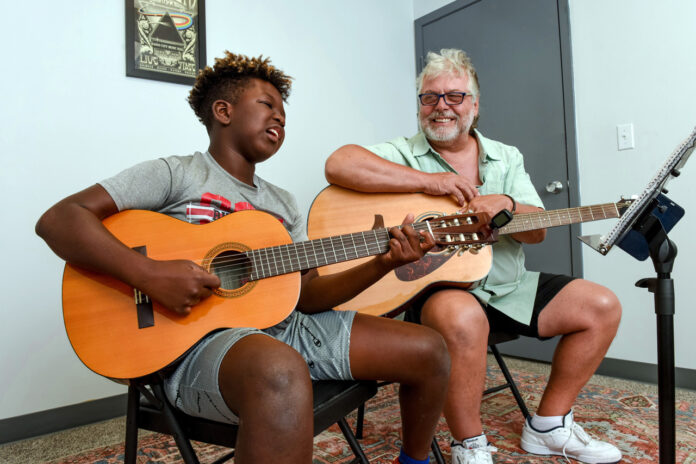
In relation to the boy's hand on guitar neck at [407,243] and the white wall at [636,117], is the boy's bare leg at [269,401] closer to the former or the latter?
the boy's hand on guitar neck at [407,243]

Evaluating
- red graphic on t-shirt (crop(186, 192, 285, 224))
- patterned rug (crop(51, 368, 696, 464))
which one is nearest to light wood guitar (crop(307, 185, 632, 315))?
red graphic on t-shirt (crop(186, 192, 285, 224))

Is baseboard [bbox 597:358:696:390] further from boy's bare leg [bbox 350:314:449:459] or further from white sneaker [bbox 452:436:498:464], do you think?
boy's bare leg [bbox 350:314:449:459]

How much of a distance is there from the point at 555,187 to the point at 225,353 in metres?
2.55

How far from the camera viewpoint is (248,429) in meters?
0.94

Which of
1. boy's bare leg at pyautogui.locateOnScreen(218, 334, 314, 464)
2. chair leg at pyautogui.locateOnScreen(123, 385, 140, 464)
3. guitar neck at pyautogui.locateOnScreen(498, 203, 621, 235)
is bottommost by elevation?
chair leg at pyautogui.locateOnScreen(123, 385, 140, 464)

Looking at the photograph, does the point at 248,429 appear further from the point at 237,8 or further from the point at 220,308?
the point at 237,8

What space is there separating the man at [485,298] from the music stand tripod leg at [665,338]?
54 centimetres

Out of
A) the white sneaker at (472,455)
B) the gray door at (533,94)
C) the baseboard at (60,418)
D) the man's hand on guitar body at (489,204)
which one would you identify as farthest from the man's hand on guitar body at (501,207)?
the baseboard at (60,418)

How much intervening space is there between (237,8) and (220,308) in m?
2.24

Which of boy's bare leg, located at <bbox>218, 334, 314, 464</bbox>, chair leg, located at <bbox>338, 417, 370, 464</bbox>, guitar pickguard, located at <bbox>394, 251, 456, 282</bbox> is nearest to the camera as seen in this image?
boy's bare leg, located at <bbox>218, 334, 314, 464</bbox>

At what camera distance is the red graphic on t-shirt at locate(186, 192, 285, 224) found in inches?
54.3

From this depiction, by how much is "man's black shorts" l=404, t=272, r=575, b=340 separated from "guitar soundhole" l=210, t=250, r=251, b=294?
78 centimetres

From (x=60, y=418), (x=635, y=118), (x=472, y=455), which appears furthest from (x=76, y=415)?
(x=635, y=118)

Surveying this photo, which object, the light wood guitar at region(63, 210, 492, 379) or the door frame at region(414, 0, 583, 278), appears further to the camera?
the door frame at region(414, 0, 583, 278)
